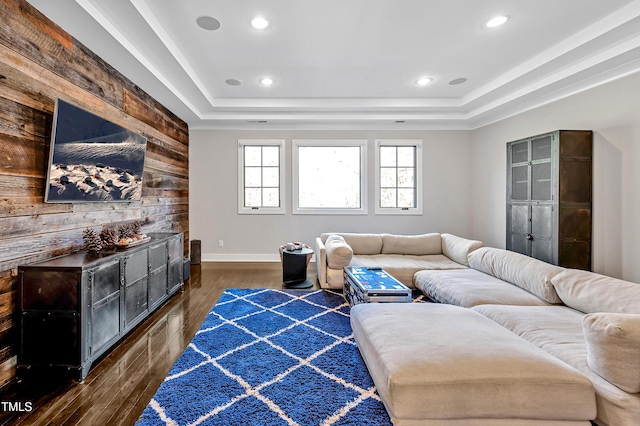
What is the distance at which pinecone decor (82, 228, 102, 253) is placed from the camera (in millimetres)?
2564

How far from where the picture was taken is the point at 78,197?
8.36 feet

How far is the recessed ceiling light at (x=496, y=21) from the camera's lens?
8.68 ft

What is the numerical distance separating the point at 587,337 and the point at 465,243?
2614mm

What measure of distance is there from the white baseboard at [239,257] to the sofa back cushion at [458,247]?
301 cm

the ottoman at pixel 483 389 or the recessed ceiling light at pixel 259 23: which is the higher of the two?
the recessed ceiling light at pixel 259 23

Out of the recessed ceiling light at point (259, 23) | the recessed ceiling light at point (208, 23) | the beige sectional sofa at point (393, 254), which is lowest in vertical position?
the beige sectional sofa at point (393, 254)

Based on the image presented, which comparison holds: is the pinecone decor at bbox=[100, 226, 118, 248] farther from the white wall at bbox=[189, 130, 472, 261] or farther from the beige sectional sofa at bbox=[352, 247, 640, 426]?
the white wall at bbox=[189, 130, 472, 261]

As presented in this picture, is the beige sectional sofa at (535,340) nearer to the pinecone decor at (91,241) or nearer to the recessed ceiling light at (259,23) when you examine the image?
the pinecone decor at (91,241)

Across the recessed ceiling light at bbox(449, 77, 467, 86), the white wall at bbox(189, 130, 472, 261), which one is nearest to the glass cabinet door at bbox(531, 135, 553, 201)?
the recessed ceiling light at bbox(449, 77, 467, 86)

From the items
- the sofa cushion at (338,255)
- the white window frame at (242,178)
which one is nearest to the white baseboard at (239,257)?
the white window frame at (242,178)

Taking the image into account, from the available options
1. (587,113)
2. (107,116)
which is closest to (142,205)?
(107,116)

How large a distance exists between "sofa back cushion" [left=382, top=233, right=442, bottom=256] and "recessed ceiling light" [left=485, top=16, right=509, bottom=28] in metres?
2.87

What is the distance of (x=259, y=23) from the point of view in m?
2.70

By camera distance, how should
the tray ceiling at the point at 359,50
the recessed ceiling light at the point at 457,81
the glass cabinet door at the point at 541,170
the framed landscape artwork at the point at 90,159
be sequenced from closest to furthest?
the framed landscape artwork at the point at 90,159
the tray ceiling at the point at 359,50
the glass cabinet door at the point at 541,170
the recessed ceiling light at the point at 457,81
